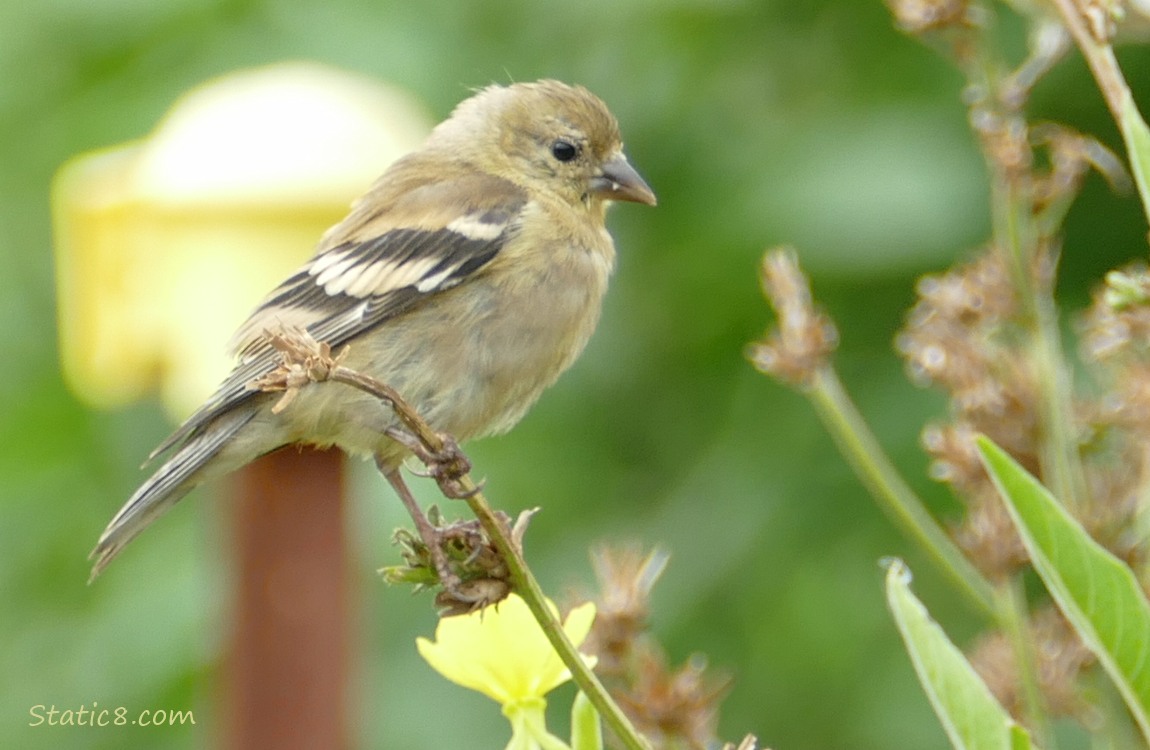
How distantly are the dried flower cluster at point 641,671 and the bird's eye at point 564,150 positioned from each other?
1.78 m

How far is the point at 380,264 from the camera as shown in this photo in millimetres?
2781

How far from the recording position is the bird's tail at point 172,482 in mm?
2268

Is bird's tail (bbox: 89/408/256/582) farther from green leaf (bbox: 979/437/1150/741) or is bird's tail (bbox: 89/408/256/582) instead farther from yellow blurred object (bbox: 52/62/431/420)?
green leaf (bbox: 979/437/1150/741)

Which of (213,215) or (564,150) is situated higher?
(564,150)

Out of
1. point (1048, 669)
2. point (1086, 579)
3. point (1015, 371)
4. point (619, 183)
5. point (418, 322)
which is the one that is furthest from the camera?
point (619, 183)

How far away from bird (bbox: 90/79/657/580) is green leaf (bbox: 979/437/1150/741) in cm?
133

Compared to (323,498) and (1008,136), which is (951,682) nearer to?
(1008,136)

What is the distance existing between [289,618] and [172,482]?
28 cm

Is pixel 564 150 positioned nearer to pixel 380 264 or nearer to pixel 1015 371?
pixel 380 264

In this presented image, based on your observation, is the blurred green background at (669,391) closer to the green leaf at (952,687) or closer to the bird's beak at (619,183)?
the bird's beak at (619,183)

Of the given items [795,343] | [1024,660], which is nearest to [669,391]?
[795,343]

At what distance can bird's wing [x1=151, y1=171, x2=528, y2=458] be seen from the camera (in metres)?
2.61

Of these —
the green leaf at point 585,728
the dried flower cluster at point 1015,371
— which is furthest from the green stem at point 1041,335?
the green leaf at point 585,728

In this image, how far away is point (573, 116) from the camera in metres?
3.20
